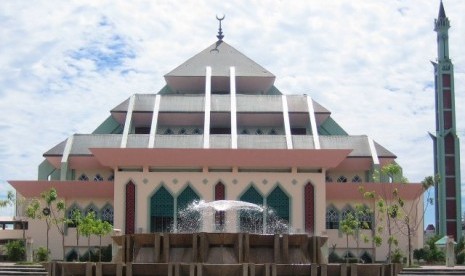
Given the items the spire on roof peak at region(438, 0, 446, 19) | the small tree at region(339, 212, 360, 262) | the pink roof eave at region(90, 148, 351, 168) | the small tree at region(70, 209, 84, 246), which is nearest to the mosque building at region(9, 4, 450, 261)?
the pink roof eave at region(90, 148, 351, 168)

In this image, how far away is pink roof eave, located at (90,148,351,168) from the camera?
3819 cm

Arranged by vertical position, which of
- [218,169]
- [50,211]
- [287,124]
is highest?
[287,124]

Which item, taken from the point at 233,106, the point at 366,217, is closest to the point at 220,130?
the point at 233,106

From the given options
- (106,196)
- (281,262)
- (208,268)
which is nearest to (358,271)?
(281,262)

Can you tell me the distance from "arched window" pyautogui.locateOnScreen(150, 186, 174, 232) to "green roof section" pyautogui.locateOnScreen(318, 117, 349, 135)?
11.2 meters

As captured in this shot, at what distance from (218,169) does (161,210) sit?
11.5ft

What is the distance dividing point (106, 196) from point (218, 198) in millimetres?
6164

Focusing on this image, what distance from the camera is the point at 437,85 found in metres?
53.5

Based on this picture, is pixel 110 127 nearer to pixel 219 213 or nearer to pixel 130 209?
pixel 130 209

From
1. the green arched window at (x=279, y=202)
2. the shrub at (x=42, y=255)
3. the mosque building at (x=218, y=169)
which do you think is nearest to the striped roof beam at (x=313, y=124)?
the mosque building at (x=218, y=169)

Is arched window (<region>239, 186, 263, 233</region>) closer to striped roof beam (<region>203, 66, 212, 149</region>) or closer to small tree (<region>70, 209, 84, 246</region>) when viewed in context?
striped roof beam (<region>203, 66, 212, 149</region>)

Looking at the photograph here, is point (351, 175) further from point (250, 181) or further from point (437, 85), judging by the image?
point (437, 85)

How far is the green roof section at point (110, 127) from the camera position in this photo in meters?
45.2

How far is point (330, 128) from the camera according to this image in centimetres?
4581
